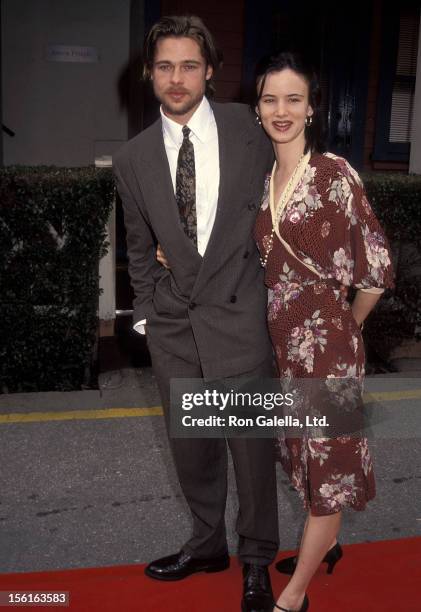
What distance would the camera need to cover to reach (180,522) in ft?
12.3

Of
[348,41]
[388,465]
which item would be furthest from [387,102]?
[388,465]

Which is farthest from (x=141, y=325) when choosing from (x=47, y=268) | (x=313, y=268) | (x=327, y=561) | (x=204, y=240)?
(x=47, y=268)

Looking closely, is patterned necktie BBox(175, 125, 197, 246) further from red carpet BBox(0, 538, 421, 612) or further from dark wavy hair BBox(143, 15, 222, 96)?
red carpet BBox(0, 538, 421, 612)

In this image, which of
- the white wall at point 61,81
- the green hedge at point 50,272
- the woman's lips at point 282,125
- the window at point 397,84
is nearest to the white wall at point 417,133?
the window at point 397,84

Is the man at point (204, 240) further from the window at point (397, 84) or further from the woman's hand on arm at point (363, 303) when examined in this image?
the window at point (397, 84)

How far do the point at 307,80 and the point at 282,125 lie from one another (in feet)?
0.57

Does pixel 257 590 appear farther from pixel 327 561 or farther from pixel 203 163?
pixel 203 163

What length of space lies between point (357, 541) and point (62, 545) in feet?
4.26

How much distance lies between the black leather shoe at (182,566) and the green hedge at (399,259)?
10.3 feet

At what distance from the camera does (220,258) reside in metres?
2.83

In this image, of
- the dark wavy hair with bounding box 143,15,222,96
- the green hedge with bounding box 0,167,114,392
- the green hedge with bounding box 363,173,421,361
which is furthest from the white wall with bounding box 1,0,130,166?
the dark wavy hair with bounding box 143,15,222,96

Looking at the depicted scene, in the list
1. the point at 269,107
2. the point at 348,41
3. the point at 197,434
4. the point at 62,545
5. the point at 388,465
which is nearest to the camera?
the point at 269,107

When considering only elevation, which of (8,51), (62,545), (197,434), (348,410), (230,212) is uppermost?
(8,51)

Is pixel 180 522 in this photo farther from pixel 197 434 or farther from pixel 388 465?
pixel 388 465
